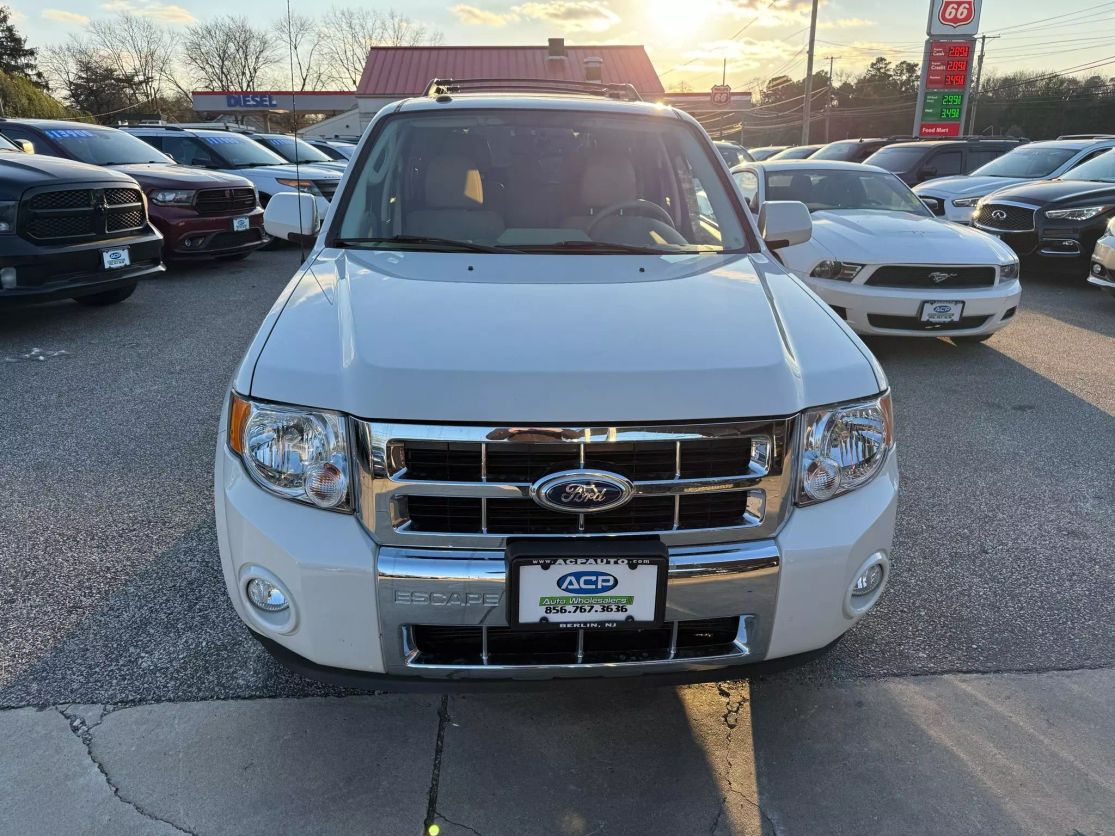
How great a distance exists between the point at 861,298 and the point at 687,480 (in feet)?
15.0

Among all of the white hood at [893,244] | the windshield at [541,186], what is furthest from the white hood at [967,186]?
the windshield at [541,186]

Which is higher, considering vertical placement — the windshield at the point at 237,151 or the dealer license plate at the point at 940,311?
the windshield at the point at 237,151

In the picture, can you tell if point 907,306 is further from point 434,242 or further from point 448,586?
point 448,586

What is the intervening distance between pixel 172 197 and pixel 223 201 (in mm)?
540

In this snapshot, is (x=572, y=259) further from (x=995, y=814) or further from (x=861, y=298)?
(x=861, y=298)

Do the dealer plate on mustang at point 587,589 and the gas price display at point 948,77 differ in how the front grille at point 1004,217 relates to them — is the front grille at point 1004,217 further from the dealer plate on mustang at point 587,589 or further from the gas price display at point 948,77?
the gas price display at point 948,77

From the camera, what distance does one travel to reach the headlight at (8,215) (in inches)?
226

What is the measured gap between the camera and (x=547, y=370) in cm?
185

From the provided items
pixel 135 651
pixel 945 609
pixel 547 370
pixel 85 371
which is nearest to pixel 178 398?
pixel 85 371

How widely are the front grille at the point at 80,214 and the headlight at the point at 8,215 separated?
0.05m

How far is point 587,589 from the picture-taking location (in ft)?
5.99

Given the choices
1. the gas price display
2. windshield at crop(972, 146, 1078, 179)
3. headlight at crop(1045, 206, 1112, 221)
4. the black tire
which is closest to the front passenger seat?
the black tire

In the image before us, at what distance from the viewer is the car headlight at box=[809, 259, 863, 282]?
591 cm

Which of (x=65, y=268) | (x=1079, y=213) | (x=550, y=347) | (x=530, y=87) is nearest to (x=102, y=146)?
(x=65, y=268)
